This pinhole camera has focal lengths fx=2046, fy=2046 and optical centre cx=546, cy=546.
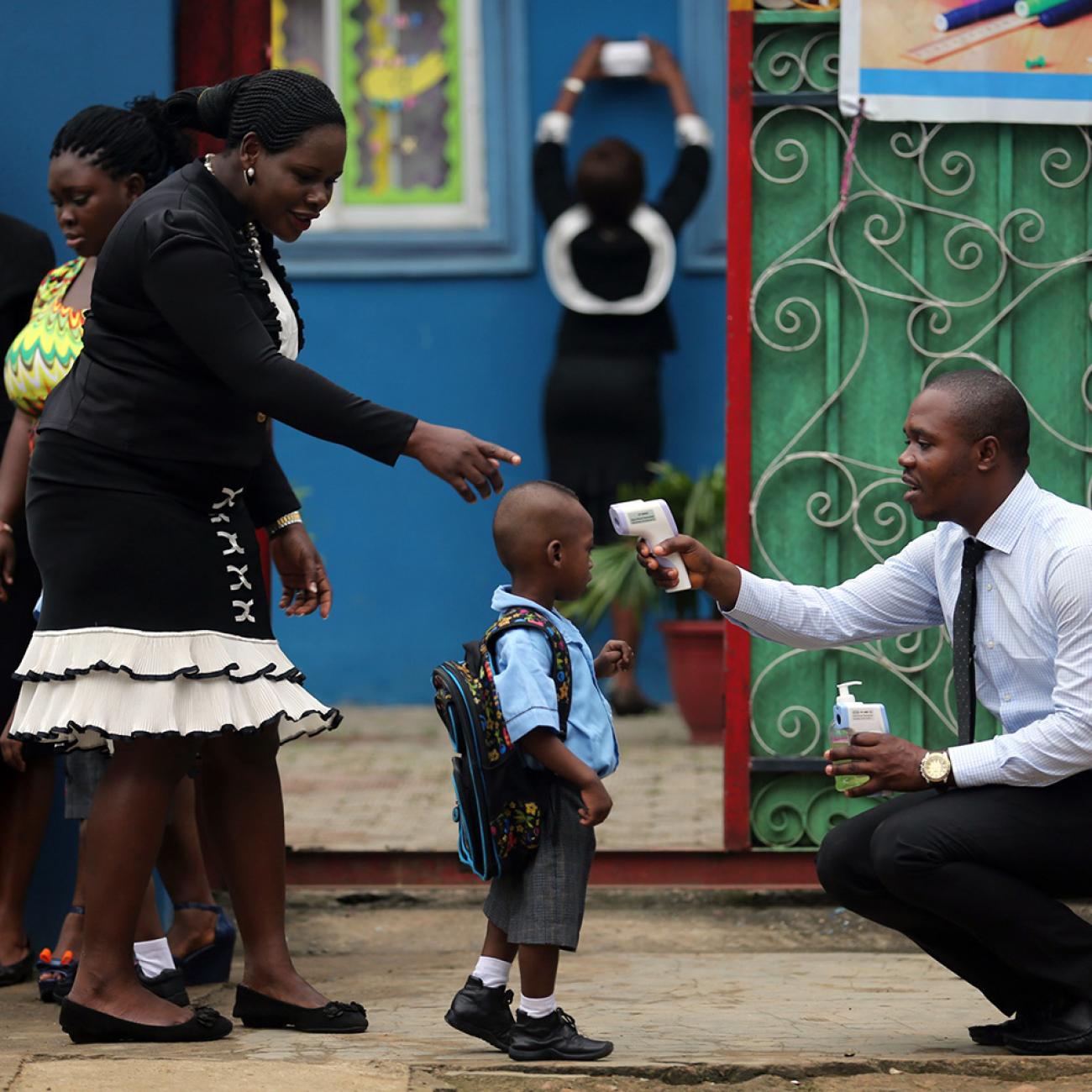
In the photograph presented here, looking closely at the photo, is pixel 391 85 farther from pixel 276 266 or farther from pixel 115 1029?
pixel 115 1029

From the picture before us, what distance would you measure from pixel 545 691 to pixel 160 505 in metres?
0.79

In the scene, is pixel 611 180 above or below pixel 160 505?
above

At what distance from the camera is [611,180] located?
8.56m

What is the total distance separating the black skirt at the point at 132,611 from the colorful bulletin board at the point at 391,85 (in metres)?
5.37

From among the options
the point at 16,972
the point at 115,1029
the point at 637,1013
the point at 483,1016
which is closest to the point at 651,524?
the point at 483,1016

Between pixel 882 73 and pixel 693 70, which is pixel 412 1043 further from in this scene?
pixel 693 70

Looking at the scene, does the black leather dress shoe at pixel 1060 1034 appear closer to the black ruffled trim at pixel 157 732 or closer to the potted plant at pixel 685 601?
the black ruffled trim at pixel 157 732

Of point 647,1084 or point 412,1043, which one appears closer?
point 647,1084

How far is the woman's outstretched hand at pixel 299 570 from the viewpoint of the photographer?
A: 418 centimetres

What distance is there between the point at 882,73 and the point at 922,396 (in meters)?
1.61

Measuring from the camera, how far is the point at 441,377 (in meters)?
9.04

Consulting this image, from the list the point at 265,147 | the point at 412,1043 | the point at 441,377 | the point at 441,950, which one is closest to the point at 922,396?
the point at 265,147

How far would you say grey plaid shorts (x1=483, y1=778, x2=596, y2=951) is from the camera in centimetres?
373

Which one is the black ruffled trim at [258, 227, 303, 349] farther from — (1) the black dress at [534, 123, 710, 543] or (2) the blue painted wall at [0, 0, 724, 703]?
(2) the blue painted wall at [0, 0, 724, 703]
